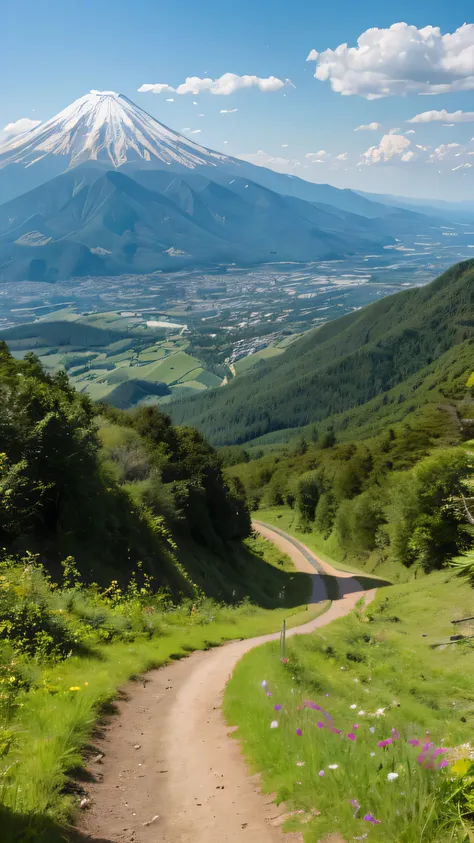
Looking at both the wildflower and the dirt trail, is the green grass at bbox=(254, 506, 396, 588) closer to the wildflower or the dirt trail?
the dirt trail

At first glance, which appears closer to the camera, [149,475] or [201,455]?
[149,475]

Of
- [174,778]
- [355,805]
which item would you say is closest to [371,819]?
[355,805]

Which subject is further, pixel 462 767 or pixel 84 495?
pixel 84 495

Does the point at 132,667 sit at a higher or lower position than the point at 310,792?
lower

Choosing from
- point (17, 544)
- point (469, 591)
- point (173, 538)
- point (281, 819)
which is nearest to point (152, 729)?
point (281, 819)

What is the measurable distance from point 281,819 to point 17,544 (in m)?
16.2

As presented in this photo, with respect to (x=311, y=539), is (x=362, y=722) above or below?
above

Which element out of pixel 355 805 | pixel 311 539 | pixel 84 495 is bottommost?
pixel 311 539

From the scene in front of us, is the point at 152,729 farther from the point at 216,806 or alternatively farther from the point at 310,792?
the point at 310,792

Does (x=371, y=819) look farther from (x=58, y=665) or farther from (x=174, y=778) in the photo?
(x=58, y=665)

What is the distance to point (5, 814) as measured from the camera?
5.80 meters

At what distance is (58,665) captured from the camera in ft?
39.1

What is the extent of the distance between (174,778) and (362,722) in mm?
3806

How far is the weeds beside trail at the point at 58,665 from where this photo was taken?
263 inches
